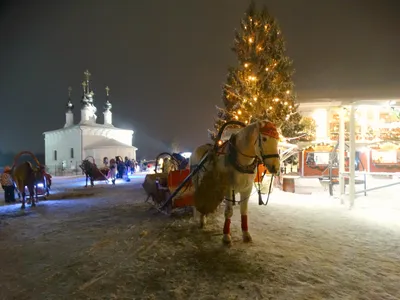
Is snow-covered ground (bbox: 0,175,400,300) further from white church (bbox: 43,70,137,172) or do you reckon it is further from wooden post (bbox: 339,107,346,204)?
white church (bbox: 43,70,137,172)

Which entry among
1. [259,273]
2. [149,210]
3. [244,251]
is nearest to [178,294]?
[259,273]

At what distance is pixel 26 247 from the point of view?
210 inches

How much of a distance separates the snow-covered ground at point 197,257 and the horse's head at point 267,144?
64.6 inches

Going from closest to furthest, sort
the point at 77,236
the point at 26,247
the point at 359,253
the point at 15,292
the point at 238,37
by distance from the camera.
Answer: the point at 15,292 < the point at 359,253 < the point at 26,247 < the point at 77,236 < the point at 238,37

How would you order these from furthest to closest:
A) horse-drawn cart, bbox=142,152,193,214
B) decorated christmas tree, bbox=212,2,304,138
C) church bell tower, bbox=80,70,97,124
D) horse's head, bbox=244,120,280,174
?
church bell tower, bbox=80,70,97,124
decorated christmas tree, bbox=212,2,304,138
horse-drawn cart, bbox=142,152,193,214
horse's head, bbox=244,120,280,174

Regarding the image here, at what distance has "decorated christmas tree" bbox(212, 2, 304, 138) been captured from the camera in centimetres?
1908

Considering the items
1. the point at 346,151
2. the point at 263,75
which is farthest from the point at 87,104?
the point at 346,151

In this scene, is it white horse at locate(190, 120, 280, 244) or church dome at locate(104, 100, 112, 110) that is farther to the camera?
church dome at locate(104, 100, 112, 110)

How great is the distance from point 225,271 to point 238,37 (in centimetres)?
2078

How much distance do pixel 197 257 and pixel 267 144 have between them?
7.62 feet

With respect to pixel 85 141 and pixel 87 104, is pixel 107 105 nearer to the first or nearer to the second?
pixel 87 104

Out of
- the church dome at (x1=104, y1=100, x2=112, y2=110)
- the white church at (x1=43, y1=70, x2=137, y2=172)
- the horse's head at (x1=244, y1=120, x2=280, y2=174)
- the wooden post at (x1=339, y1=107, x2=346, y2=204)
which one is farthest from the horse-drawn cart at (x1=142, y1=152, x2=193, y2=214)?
the church dome at (x1=104, y1=100, x2=112, y2=110)

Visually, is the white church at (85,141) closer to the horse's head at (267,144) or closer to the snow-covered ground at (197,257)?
the snow-covered ground at (197,257)

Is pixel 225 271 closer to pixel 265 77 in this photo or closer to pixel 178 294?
pixel 178 294
